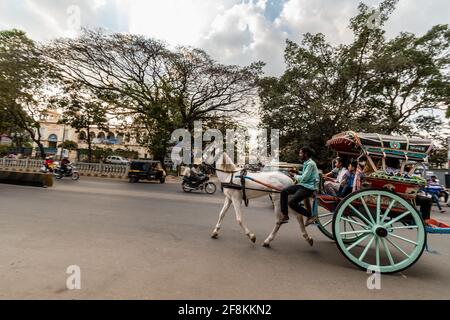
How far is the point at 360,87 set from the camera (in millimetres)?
18094

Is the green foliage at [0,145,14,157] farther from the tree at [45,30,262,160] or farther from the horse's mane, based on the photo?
the horse's mane

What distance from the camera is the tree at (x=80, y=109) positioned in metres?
18.6

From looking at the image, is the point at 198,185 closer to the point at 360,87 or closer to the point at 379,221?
the point at 379,221

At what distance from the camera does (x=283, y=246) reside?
414 centimetres

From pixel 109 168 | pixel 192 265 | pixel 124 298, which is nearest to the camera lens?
pixel 124 298

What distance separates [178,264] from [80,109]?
19.9 metres

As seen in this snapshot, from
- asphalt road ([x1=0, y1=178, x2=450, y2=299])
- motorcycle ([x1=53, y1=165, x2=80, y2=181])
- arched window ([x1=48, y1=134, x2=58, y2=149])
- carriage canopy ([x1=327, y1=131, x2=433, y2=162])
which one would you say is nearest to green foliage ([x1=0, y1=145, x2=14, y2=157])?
arched window ([x1=48, y1=134, x2=58, y2=149])

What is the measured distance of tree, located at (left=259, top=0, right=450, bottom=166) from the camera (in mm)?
16641

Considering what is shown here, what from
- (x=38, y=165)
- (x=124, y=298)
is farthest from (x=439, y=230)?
(x=38, y=165)

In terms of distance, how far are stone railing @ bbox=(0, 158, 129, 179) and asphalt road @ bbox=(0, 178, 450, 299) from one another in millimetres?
13809

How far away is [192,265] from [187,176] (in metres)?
9.45

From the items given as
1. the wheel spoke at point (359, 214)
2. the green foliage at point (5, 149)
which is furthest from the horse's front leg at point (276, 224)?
the green foliage at point (5, 149)

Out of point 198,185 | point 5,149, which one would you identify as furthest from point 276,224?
point 5,149

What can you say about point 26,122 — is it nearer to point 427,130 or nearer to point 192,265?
point 192,265
